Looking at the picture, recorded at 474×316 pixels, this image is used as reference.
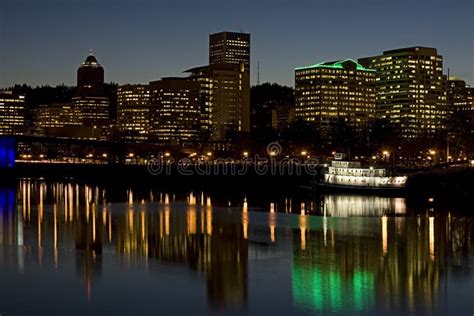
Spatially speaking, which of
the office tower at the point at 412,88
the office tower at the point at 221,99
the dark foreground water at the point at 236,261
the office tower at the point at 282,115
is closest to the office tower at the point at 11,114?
the office tower at the point at 221,99

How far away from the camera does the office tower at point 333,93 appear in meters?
174

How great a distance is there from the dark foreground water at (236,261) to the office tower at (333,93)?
408ft

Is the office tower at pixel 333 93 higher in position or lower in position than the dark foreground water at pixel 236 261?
higher

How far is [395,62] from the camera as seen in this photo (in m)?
185

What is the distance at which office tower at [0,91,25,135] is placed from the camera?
7421 inches

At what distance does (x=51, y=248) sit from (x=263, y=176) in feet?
175

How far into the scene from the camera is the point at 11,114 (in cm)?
19175

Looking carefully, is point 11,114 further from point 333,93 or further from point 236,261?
point 236,261

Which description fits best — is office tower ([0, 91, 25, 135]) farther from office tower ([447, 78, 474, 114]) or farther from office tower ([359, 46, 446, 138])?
office tower ([447, 78, 474, 114])

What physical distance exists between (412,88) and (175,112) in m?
55.4

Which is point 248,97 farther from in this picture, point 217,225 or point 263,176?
point 217,225

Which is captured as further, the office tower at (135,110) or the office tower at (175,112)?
the office tower at (135,110)

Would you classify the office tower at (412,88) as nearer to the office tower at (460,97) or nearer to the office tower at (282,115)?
the office tower at (460,97)

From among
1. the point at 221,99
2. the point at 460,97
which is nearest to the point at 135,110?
the point at 221,99
